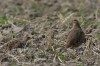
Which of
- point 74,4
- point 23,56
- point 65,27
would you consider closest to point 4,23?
point 65,27

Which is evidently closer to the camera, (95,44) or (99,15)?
(95,44)

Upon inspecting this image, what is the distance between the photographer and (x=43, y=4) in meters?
8.84

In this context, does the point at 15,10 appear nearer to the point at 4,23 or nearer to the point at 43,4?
the point at 43,4

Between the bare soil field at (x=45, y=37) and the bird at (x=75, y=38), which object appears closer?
the bare soil field at (x=45, y=37)

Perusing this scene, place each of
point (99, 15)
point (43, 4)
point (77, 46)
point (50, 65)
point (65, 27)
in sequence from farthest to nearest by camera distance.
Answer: point (43, 4)
point (99, 15)
point (65, 27)
point (77, 46)
point (50, 65)

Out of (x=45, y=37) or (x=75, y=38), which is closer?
(x=75, y=38)

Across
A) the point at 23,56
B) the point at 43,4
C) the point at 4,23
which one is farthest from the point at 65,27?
the point at 43,4

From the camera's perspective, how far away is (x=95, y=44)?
5562 mm

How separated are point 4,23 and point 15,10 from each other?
5.03 feet

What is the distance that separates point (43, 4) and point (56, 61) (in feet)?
12.5

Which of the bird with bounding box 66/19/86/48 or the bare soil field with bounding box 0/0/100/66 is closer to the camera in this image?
the bare soil field with bounding box 0/0/100/66

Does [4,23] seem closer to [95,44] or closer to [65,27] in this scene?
[65,27]

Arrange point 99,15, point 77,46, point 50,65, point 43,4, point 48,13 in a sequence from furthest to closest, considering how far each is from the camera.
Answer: point 43,4 → point 48,13 → point 99,15 → point 77,46 → point 50,65

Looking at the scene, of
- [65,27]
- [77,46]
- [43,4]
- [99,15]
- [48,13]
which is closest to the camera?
[77,46]
